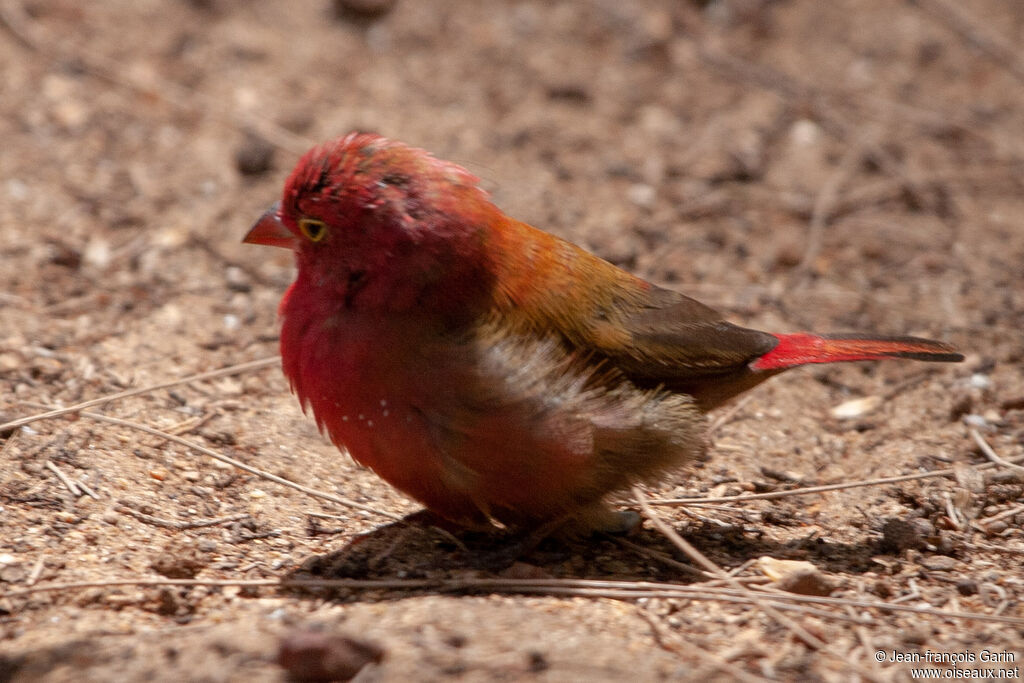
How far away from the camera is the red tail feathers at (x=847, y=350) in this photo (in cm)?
413

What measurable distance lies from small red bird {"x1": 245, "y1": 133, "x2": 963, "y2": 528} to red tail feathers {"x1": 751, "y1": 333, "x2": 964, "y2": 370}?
45 centimetres

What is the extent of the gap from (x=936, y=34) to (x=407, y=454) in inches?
241

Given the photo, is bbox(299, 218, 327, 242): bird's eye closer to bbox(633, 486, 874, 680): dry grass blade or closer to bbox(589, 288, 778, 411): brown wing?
bbox(589, 288, 778, 411): brown wing

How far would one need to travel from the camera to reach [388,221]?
356 centimetres

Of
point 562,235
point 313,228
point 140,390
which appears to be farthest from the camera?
point 562,235

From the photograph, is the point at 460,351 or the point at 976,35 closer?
the point at 460,351

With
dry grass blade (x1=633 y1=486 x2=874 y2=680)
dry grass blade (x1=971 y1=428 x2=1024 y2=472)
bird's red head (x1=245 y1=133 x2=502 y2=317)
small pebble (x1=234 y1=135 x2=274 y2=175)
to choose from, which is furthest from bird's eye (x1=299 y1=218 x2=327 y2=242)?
small pebble (x1=234 y1=135 x2=274 y2=175)

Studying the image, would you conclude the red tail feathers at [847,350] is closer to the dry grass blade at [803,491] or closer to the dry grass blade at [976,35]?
the dry grass blade at [803,491]

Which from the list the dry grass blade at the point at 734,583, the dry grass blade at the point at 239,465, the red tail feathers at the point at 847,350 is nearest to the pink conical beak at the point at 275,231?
the dry grass blade at the point at 239,465

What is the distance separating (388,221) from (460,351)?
0.45 m

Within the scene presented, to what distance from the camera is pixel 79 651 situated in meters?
2.91

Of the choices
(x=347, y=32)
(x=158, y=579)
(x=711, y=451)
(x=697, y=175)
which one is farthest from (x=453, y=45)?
(x=158, y=579)

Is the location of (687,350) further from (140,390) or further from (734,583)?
(140,390)

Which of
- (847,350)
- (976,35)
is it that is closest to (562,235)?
(847,350)
